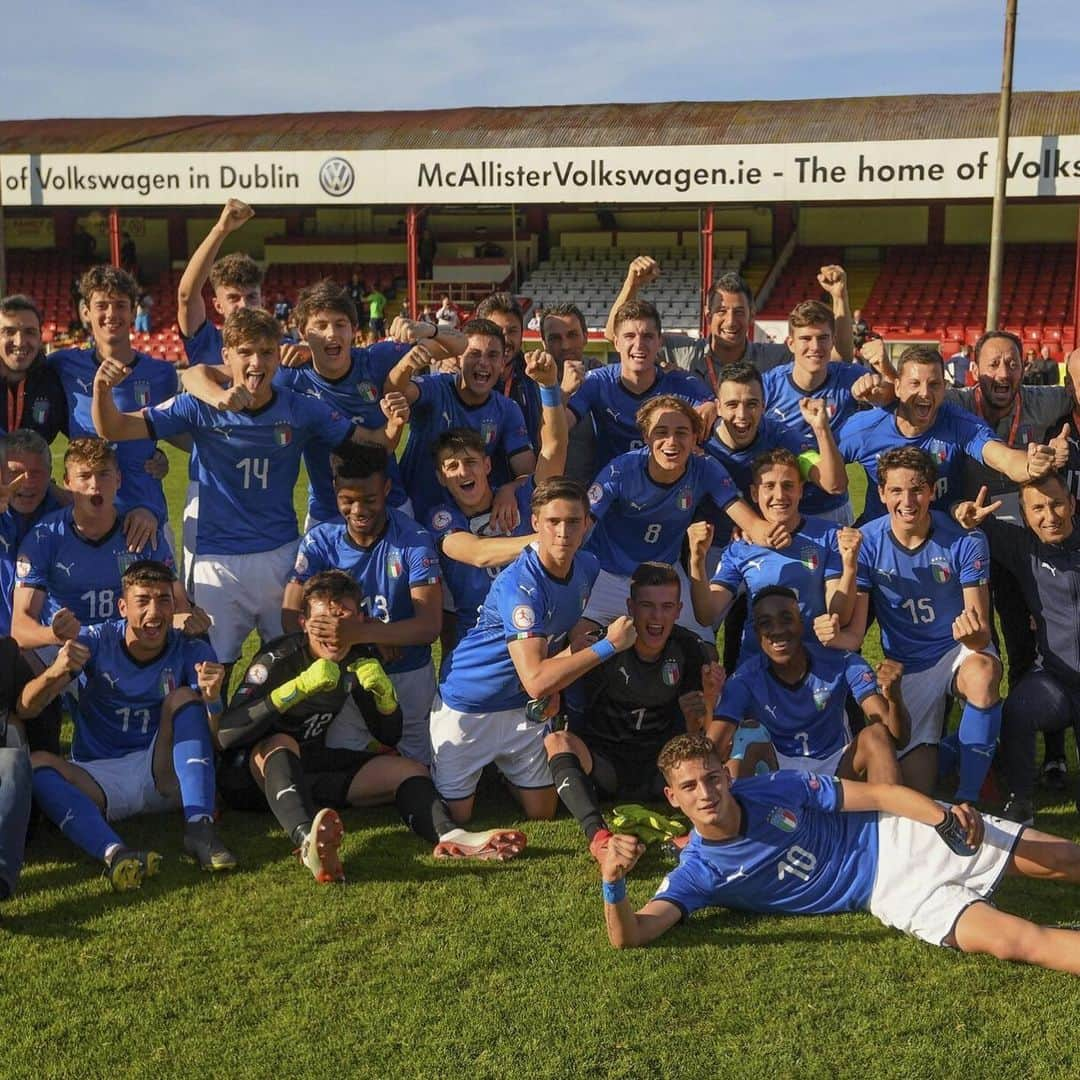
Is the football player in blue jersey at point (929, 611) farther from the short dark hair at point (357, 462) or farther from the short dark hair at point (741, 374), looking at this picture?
the short dark hair at point (357, 462)

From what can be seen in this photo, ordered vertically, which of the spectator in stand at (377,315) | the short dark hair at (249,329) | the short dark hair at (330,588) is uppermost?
the spectator in stand at (377,315)

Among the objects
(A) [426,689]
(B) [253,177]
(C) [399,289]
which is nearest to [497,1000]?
(A) [426,689]

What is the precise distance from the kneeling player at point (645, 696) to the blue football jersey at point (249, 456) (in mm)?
1620

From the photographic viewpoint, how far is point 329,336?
245 inches

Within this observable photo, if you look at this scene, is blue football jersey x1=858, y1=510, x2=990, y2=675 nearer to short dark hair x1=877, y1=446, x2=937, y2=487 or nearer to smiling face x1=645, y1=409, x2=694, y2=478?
short dark hair x1=877, y1=446, x2=937, y2=487

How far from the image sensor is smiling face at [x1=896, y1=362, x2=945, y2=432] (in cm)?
597

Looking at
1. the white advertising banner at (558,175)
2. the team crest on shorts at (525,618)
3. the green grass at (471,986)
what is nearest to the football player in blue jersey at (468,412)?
the team crest on shorts at (525,618)

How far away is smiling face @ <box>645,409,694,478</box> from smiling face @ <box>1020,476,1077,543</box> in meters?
1.47

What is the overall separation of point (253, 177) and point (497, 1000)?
25.5m

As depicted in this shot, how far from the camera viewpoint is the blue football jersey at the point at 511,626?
5.15 meters

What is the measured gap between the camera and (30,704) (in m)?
5.05

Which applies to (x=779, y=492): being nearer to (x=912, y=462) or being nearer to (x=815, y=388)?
(x=912, y=462)

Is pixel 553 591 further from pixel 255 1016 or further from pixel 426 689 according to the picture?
pixel 255 1016

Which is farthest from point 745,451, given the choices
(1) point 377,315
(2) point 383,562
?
(1) point 377,315
